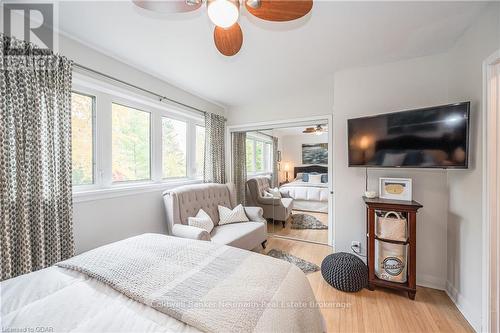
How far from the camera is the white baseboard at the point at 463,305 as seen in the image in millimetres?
1598

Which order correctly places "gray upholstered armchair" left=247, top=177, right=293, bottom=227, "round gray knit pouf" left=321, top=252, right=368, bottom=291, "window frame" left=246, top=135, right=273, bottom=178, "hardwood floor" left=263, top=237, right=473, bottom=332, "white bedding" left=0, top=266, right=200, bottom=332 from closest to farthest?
"white bedding" left=0, top=266, right=200, bottom=332
"hardwood floor" left=263, top=237, right=473, bottom=332
"round gray knit pouf" left=321, top=252, right=368, bottom=291
"gray upholstered armchair" left=247, top=177, right=293, bottom=227
"window frame" left=246, top=135, right=273, bottom=178

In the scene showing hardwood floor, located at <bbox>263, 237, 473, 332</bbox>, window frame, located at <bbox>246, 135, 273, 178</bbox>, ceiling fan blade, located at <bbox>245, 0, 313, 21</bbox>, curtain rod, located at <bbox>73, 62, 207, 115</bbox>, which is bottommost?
hardwood floor, located at <bbox>263, 237, 473, 332</bbox>

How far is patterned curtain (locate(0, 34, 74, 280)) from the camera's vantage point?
1.40 metres

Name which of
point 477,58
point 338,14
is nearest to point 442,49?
point 477,58

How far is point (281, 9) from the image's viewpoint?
111 centimetres

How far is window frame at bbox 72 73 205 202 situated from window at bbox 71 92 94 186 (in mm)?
33

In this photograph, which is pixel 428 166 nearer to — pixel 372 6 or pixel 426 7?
pixel 426 7

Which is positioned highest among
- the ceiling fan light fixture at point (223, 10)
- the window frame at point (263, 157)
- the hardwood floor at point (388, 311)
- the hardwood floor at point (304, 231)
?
the ceiling fan light fixture at point (223, 10)

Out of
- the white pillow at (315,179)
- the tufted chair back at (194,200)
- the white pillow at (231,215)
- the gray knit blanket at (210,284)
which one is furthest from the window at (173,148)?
the white pillow at (315,179)

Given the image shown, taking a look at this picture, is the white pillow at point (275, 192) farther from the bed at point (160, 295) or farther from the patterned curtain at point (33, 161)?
the patterned curtain at point (33, 161)

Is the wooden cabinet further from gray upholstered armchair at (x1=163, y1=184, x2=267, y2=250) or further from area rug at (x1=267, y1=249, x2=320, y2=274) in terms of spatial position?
gray upholstered armchair at (x1=163, y1=184, x2=267, y2=250)

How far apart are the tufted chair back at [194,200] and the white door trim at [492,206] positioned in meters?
2.62

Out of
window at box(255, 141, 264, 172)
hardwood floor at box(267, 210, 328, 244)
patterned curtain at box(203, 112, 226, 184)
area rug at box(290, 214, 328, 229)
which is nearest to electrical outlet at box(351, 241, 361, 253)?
hardwood floor at box(267, 210, 328, 244)

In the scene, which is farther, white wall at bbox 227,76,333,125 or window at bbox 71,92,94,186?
white wall at bbox 227,76,333,125
